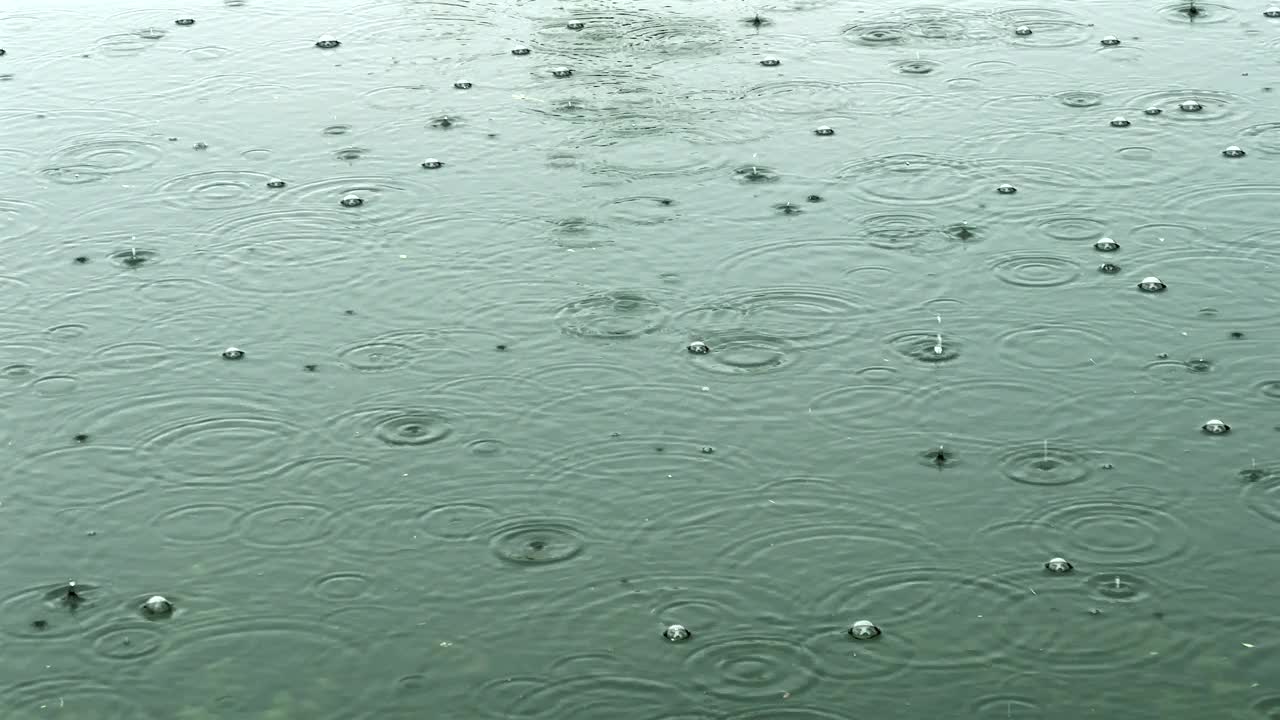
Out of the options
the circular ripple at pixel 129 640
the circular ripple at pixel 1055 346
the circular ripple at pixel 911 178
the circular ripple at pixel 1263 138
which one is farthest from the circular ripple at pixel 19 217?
the circular ripple at pixel 1263 138

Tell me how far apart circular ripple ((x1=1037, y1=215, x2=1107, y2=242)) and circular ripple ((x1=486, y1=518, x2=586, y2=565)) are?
6.75 meters

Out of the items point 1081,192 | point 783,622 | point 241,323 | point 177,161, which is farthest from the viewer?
point 177,161

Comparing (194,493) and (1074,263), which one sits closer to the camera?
(194,493)

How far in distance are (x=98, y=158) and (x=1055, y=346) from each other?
1082cm

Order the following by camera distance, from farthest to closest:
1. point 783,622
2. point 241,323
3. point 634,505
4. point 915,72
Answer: point 915,72
point 241,323
point 634,505
point 783,622

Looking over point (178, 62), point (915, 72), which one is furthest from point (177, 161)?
point (915, 72)

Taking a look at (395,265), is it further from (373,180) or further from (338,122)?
(338,122)

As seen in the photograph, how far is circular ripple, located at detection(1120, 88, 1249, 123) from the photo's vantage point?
21.3 metres

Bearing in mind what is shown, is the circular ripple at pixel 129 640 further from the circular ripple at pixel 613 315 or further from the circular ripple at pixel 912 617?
the circular ripple at pixel 613 315

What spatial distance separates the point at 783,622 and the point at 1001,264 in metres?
6.14

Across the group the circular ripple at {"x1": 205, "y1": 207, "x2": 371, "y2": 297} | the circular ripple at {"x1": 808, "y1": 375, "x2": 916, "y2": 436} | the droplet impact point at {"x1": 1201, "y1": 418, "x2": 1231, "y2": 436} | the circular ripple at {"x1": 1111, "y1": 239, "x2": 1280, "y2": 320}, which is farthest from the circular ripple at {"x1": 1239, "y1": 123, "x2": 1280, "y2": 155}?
the circular ripple at {"x1": 205, "y1": 207, "x2": 371, "y2": 297}

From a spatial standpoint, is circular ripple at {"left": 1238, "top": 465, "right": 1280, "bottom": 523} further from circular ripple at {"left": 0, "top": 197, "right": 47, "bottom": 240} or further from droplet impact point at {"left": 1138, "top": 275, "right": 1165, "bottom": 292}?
circular ripple at {"left": 0, "top": 197, "right": 47, "bottom": 240}

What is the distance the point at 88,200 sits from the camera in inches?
794

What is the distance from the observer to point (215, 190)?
66.4 feet
